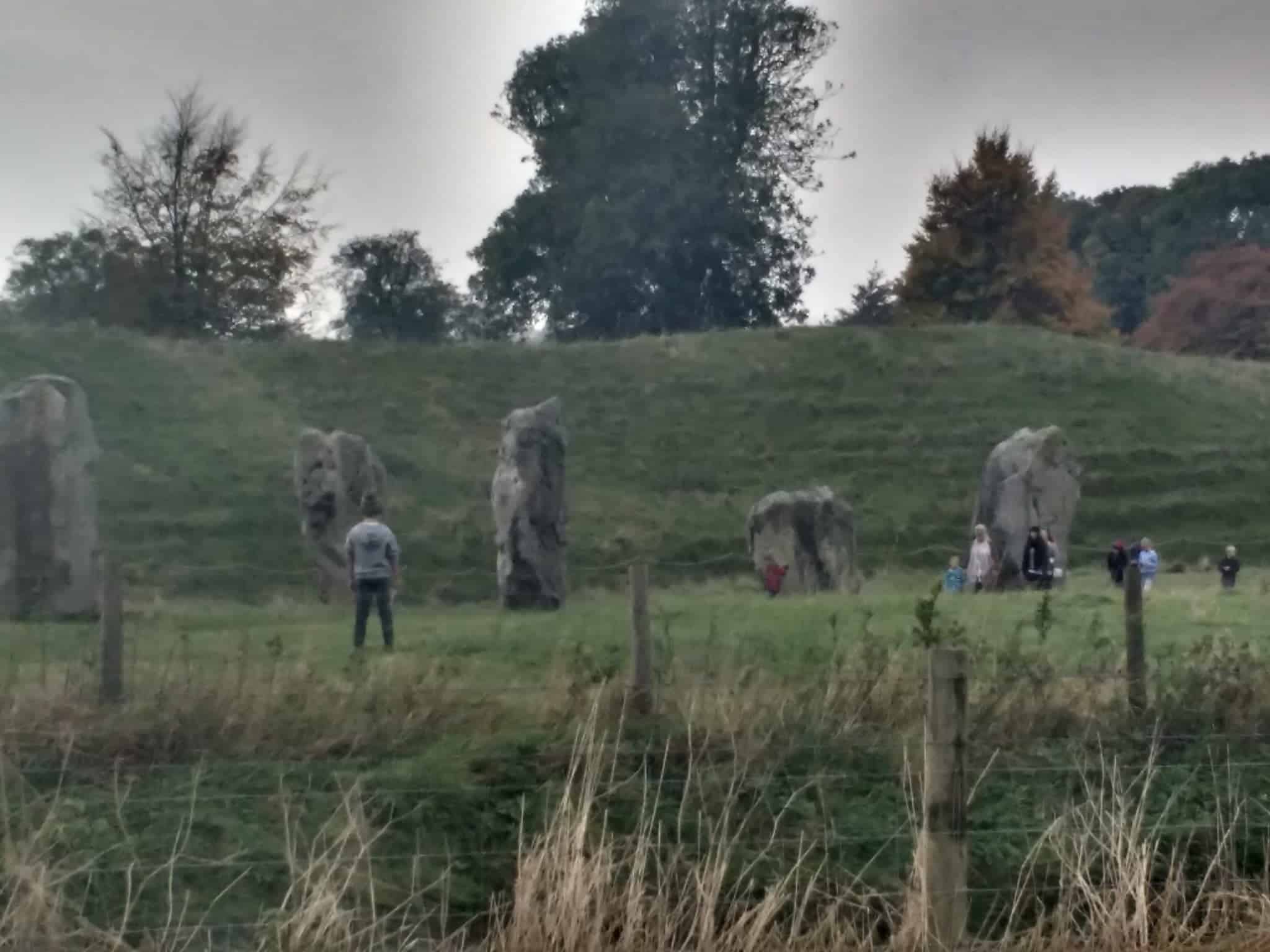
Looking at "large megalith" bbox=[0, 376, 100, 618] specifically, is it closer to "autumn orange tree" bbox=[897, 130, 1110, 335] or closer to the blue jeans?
the blue jeans

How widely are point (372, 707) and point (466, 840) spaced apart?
162 cm

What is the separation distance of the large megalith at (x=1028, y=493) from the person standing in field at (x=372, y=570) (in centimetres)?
1536

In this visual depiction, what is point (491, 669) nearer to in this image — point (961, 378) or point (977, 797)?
point (977, 797)

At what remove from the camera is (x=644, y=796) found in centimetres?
841

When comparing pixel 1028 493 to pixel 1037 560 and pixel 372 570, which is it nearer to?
pixel 1037 560

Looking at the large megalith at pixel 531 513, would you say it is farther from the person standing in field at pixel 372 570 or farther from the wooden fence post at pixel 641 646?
the wooden fence post at pixel 641 646

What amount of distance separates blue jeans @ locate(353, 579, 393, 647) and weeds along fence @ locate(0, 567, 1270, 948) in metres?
5.49

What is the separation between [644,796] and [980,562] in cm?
1923

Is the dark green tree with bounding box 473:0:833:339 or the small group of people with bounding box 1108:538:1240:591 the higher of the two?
the dark green tree with bounding box 473:0:833:339

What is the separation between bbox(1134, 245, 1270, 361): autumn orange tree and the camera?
6788cm

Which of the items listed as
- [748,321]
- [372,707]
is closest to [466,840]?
[372,707]

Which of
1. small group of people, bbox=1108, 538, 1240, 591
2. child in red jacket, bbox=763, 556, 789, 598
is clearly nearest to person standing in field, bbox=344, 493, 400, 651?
child in red jacket, bbox=763, 556, 789, 598

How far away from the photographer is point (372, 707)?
1084 cm

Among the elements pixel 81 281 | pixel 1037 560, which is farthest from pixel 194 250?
pixel 1037 560
